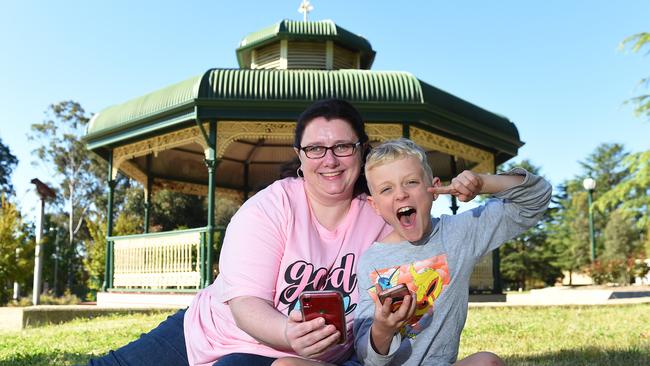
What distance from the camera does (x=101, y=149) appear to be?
1348 centimetres

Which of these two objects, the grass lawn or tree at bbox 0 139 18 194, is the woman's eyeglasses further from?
tree at bbox 0 139 18 194

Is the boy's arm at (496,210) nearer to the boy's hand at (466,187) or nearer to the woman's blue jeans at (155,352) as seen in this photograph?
the boy's hand at (466,187)

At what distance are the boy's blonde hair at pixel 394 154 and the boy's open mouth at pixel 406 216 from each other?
14cm

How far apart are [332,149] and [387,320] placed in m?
0.82

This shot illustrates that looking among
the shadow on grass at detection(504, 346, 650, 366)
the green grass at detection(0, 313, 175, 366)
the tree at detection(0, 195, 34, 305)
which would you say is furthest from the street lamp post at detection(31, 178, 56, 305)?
the shadow on grass at detection(504, 346, 650, 366)

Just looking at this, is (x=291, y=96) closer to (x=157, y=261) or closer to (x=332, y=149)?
(x=157, y=261)

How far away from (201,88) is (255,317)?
353 inches

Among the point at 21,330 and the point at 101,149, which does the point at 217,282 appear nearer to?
the point at 21,330

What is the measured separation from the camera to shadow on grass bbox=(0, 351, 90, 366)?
4.93 m

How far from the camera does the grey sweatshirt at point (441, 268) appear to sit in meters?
2.18

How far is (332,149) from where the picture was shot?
7.81ft

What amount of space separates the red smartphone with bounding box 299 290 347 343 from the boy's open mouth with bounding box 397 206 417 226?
0.60 m

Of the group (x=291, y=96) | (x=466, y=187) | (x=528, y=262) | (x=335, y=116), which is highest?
(x=291, y=96)

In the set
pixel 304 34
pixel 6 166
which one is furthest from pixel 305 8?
pixel 6 166
